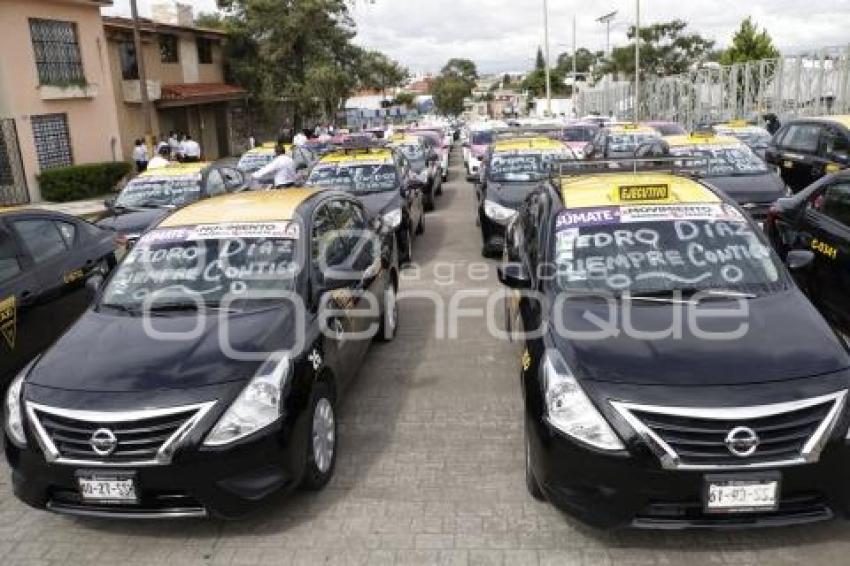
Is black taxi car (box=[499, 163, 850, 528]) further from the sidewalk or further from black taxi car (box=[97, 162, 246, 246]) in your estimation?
the sidewalk

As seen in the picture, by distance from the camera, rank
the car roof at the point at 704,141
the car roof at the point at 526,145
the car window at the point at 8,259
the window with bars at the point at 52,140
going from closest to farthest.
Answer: the car window at the point at 8,259
the car roof at the point at 704,141
the car roof at the point at 526,145
the window with bars at the point at 52,140

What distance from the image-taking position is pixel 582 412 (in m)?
3.87

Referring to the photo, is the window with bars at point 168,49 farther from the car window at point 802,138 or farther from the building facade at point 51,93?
the car window at point 802,138

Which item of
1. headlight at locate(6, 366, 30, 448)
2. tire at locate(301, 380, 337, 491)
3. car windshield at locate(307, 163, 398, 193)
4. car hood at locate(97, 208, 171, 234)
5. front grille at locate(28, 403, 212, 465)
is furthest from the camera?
car windshield at locate(307, 163, 398, 193)

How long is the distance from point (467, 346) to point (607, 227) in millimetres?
2554

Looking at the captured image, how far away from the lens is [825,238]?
709 cm

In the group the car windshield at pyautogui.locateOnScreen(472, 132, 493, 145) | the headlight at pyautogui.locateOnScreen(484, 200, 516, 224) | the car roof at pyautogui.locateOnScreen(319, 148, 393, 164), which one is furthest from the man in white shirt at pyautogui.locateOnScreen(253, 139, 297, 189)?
the car windshield at pyautogui.locateOnScreen(472, 132, 493, 145)

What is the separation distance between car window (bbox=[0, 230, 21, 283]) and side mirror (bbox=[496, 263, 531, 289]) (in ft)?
13.0

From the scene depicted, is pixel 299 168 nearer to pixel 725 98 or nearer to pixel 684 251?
pixel 684 251

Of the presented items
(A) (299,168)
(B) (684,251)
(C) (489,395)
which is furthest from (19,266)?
(A) (299,168)

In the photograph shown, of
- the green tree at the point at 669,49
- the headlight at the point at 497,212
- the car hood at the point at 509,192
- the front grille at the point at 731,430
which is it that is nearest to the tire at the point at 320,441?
the front grille at the point at 731,430

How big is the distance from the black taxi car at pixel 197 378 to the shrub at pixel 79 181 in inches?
735

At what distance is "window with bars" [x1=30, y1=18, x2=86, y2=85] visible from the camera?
22.8 m

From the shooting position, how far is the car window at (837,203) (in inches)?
275
